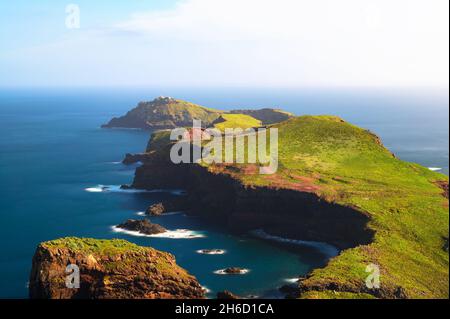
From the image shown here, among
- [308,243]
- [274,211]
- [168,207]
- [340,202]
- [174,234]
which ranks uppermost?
[340,202]

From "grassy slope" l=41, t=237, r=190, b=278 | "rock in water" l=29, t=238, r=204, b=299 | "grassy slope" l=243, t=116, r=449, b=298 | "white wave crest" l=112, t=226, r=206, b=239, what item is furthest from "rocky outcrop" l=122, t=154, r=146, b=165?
"rock in water" l=29, t=238, r=204, b=299

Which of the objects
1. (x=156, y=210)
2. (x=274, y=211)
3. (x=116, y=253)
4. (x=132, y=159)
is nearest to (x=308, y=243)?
(x=274, y=211)

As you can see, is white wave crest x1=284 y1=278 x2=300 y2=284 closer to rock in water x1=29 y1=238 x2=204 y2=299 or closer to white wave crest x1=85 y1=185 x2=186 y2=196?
rock in water x1=29 y1=238 x2=204 y2=299

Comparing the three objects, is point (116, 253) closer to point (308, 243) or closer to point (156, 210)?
point (308, 243)

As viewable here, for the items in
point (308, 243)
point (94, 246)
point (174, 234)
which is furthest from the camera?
point (174, 234)

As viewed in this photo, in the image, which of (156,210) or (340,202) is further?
(156,210)

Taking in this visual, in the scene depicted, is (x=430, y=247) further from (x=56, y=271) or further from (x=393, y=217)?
(x=56, y=271)

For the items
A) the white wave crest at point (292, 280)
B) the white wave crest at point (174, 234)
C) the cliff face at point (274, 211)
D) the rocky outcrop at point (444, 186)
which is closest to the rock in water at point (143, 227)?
the white wave crest at point (174, 234)
